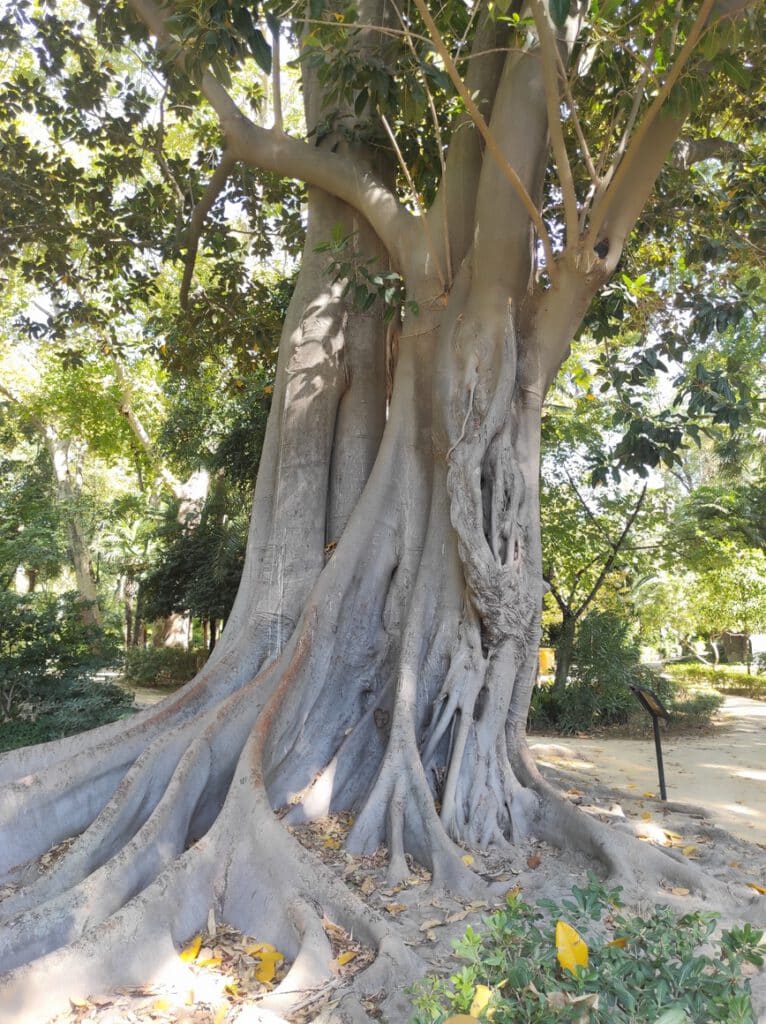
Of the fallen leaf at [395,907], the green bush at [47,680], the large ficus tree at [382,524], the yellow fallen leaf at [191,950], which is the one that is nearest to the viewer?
the yellow fallen leaf at [191,950]

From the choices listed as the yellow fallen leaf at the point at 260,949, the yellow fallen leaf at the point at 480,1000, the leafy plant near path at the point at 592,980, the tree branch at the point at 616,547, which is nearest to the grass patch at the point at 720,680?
the tree branch at the point at 616,547

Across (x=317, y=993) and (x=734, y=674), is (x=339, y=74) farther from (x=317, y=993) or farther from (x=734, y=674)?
(x=734, y=674)

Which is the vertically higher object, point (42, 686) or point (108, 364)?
point (108, 364)

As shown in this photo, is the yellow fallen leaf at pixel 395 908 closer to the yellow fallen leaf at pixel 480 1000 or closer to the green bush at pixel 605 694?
the yellow fallen leaf at pixel 480 1000

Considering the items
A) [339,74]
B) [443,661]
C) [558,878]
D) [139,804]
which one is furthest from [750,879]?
[339,74]

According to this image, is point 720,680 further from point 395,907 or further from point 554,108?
point 554,108

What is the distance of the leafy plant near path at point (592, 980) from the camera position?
1653mm

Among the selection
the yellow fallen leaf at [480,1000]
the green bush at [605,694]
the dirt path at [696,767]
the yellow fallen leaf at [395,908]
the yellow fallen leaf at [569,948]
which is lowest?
the yellow fallen leaf at [395,908]

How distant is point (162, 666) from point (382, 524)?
39.8 ft

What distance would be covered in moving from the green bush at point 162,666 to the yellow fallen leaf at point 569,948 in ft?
46.8

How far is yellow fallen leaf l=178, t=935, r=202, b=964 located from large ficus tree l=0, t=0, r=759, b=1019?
100 mm

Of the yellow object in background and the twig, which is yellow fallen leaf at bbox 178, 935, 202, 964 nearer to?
the twig

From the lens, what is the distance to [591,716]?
10211mm

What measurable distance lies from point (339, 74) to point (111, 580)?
2668cm
